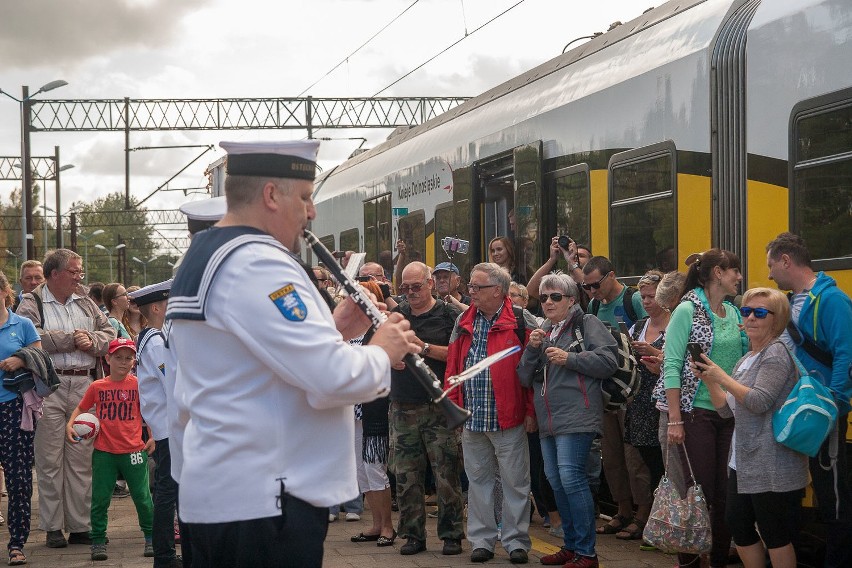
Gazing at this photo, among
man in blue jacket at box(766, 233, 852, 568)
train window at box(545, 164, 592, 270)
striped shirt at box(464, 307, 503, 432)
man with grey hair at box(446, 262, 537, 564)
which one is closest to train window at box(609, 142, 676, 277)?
train window at box(545, 164, 592, 270)

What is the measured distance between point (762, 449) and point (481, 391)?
251 centimetres

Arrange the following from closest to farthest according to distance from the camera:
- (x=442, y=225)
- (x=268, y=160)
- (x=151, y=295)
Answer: (x=268, y=160), (x=151, y=295), (x=442, y=225)

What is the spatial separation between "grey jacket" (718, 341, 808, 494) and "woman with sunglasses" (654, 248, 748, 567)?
75 cm

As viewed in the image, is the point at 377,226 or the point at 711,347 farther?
the point at 377,226

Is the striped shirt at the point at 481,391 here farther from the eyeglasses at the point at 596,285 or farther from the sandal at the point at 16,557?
the sandal at the point at 16,557

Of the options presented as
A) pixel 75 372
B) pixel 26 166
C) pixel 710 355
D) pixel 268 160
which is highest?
pixel 26 166

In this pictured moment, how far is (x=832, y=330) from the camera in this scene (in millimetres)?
6426

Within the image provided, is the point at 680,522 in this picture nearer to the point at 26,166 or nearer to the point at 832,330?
the point at 832,330

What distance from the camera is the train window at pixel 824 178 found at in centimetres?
671

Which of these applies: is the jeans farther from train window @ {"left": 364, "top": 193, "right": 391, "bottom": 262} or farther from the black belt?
train window @ {"left": 364, "top": 193, "right": 391, "bottom": 262}

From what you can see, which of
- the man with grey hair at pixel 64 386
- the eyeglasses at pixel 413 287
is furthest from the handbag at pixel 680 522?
the man with grey hair at pixel 64 386

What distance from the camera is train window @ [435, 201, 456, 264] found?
44.1 ft

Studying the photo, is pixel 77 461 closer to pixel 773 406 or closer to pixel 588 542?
pixel 588 542

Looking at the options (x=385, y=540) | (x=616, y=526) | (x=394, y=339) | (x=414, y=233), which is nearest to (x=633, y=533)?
(x=616, y=526)
